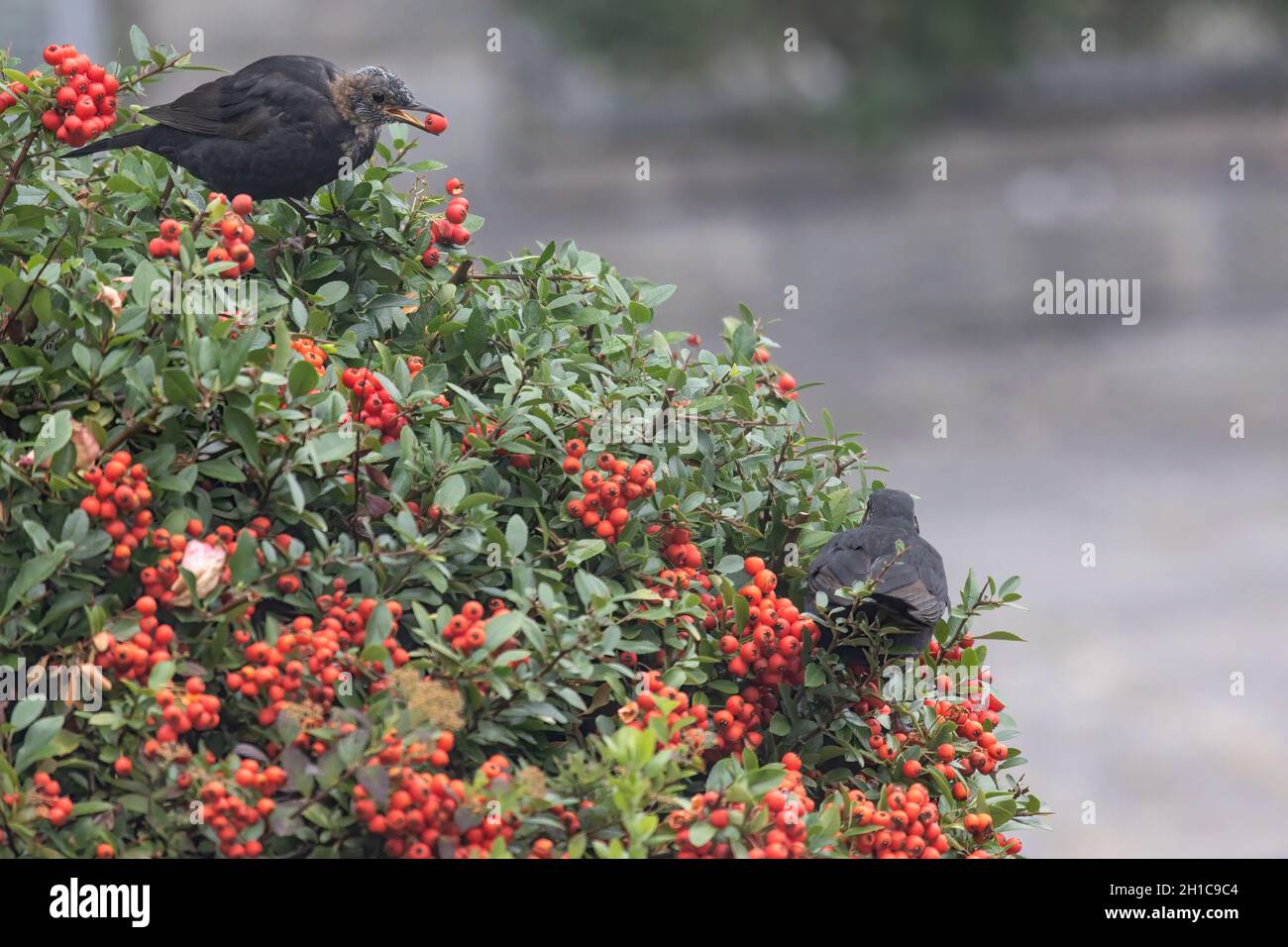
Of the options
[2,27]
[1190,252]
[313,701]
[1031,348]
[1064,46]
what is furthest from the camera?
[1064,46]

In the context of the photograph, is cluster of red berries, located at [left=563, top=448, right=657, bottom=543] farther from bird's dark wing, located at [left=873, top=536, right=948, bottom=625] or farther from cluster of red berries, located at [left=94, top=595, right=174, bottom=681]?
cluster of red berries, located at [left=94, top=595, right=174, bottom=681]

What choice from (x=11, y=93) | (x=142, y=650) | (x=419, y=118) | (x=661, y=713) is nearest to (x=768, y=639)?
(x=661, y=713)

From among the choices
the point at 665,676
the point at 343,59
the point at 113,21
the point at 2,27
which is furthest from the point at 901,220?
the point at 665,676

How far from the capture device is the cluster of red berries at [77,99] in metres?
2.53

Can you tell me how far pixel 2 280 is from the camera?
2.34 m

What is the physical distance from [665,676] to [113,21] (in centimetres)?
1118

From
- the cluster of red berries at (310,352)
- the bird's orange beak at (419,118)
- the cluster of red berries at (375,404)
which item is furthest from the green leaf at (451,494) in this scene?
the bird's orange beak at (419,118)

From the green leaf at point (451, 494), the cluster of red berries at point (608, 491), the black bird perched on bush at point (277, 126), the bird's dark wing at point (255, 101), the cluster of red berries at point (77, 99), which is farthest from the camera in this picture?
the bird's dark wing at point (255, 101)

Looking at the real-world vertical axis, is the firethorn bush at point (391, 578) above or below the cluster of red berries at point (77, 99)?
below

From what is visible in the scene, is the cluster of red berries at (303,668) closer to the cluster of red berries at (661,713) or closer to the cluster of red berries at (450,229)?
the cluster of red berries at (661,713)

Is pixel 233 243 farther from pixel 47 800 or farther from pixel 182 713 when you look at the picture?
pixel 47 800

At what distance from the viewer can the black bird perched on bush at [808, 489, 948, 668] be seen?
248 cm

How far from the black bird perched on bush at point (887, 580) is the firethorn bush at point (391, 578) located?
0.06 m
